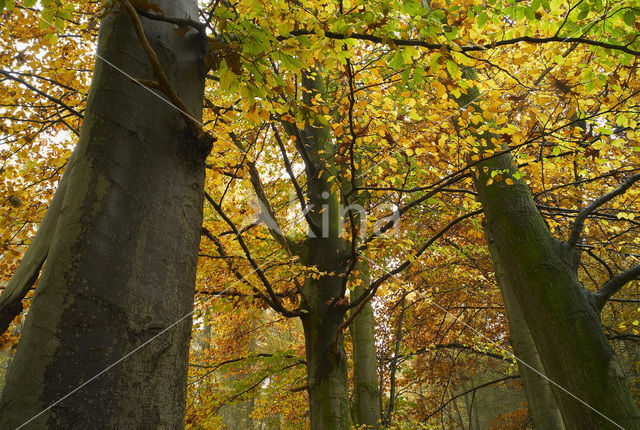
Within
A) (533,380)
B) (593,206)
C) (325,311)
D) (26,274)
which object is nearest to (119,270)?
(26,274)

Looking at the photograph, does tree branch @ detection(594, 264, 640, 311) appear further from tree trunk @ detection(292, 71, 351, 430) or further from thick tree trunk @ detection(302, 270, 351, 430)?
thick tree trunk @ detection(302, 270, 351, 430)

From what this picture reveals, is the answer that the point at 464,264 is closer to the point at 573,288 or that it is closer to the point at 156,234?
the point at 573,288

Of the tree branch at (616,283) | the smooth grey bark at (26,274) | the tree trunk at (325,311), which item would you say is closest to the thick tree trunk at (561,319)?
the tree branch at (616,283)

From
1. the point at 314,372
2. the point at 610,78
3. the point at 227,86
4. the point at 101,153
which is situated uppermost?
the point at 610,78

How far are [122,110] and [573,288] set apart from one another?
3.01 metres

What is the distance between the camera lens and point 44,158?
5648mm

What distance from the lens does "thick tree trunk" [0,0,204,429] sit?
0.77 meters

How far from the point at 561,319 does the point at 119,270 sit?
2.81m

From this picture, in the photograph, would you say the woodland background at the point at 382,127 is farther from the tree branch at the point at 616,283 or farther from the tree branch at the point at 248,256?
the tree branch at the point at 616,283

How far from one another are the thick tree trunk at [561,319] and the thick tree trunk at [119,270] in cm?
258

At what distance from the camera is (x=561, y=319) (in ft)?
8.27

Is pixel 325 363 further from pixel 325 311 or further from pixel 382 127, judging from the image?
pixel 382 127

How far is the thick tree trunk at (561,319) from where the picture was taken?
228 centimetres

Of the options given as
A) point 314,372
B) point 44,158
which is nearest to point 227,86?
point 314,372
